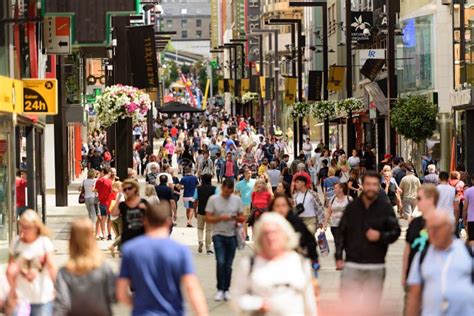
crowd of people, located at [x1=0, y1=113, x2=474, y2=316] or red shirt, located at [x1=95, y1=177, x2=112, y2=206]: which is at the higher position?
crowd of people, located at [x1=0, y1=113, x2=474, y2=316]

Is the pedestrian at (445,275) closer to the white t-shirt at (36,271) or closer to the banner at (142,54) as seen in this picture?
the white t-shirt at (36,271)

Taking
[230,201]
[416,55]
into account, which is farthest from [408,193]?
[416,55]

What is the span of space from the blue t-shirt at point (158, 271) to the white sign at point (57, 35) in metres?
19.6

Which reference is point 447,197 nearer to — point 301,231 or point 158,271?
point 301,231

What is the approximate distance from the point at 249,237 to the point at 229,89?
333 ft

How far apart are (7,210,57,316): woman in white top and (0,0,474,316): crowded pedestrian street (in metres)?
0.01

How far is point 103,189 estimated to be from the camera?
29.9m

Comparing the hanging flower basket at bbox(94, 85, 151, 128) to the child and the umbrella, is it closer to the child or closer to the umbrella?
the child

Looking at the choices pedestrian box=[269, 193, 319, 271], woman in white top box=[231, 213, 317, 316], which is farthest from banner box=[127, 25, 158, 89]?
woman in white top box=[231, 213, 317, 316]

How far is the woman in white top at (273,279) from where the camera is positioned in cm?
1041

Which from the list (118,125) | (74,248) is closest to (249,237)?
(118,125)

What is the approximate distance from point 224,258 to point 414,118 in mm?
29612

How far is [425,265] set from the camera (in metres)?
10.8

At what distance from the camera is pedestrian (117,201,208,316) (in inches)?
400
